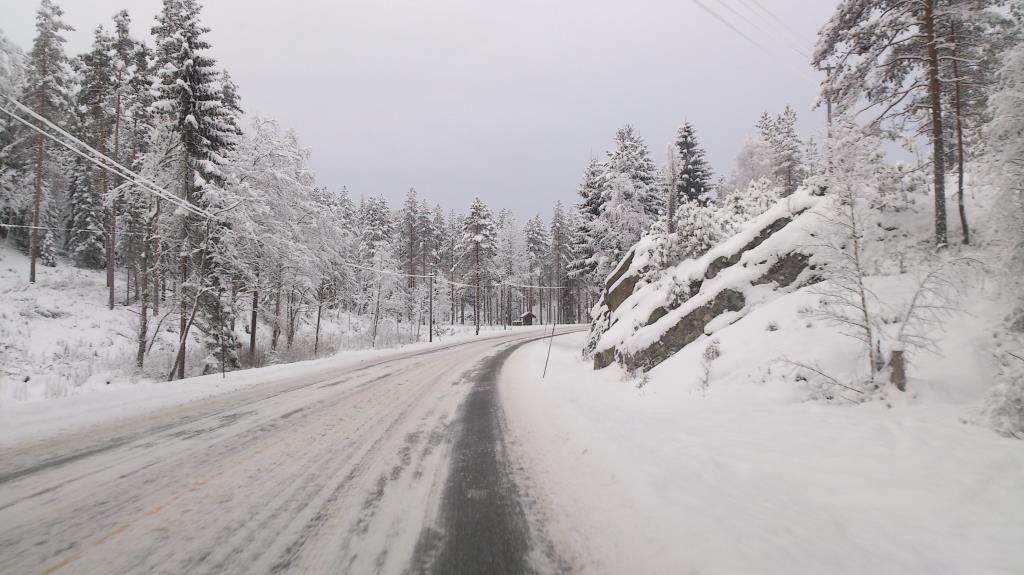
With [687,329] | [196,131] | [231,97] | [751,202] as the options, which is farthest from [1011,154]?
[231,97]

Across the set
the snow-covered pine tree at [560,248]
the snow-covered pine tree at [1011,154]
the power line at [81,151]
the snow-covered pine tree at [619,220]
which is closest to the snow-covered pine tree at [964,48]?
the snow-covered pine tree at [1011,154]

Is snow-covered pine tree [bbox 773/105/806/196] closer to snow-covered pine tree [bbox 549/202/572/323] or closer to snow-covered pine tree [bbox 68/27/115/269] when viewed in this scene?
snow-covered pine tree [bbox 549/202/572/323]

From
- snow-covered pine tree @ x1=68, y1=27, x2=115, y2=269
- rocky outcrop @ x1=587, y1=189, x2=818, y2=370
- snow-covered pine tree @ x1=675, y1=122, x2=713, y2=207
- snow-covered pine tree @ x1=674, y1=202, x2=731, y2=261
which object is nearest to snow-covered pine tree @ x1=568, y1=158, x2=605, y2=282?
snow-covered pine tree @ x1=675, y1=122, x2=713, y2=207

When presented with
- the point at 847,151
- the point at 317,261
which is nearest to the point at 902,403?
the point at 847,151

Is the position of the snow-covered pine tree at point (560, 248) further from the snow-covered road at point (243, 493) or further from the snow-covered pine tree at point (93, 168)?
the snow-covered road at point (243, 493)

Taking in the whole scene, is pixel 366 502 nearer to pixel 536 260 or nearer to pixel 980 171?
pixel 980 171

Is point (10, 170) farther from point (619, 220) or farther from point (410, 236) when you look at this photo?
point (619, 220)

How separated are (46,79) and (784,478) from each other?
36924 millimetres

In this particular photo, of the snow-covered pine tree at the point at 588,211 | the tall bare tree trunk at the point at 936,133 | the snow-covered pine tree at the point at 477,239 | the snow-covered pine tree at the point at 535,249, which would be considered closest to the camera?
the tall bare tree trunk at the point at 936,133

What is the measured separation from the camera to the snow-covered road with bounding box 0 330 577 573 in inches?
107

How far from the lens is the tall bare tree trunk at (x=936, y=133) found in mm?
7410

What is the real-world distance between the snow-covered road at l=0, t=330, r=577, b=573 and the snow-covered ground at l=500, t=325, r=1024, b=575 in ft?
2.85

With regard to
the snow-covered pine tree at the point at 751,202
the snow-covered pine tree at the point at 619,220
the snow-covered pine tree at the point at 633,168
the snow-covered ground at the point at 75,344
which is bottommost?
the snow-covered ground at the point at 75,344

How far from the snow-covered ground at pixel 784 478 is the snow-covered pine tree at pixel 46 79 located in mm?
32848
